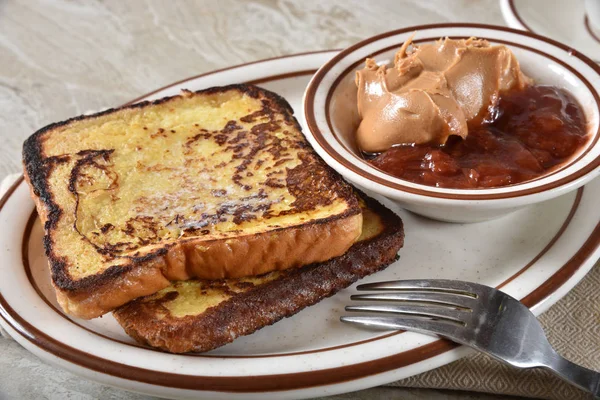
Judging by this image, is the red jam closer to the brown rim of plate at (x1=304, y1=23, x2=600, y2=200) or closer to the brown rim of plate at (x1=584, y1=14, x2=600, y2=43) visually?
the brown rim of plate at (x1=304, y1=23, x2=600, y2=200)

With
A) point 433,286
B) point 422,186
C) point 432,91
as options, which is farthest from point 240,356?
point 432,91

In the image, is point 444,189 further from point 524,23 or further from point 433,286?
point 524,23

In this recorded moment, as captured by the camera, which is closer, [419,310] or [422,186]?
[419,310]

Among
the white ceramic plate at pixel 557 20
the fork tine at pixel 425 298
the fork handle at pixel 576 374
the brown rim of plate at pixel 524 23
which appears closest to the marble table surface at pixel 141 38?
the white ceramic plate at pixel 557 20

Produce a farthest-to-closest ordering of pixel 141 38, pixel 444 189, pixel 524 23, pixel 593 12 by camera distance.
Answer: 1. pixel 141 38
2. pixel 593 12
3. pixel 524 23
4. pixel 444 189

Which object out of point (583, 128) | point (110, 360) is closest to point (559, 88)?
point (583, 128)

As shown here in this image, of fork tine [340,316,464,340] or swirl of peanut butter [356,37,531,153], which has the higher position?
swirl of peanut butter [356,37,531,153]

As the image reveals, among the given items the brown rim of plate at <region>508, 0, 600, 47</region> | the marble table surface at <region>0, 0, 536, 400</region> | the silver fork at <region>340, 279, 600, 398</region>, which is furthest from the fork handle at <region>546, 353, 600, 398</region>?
the marble table surface at <region>0, 0, 536, 400</region>
